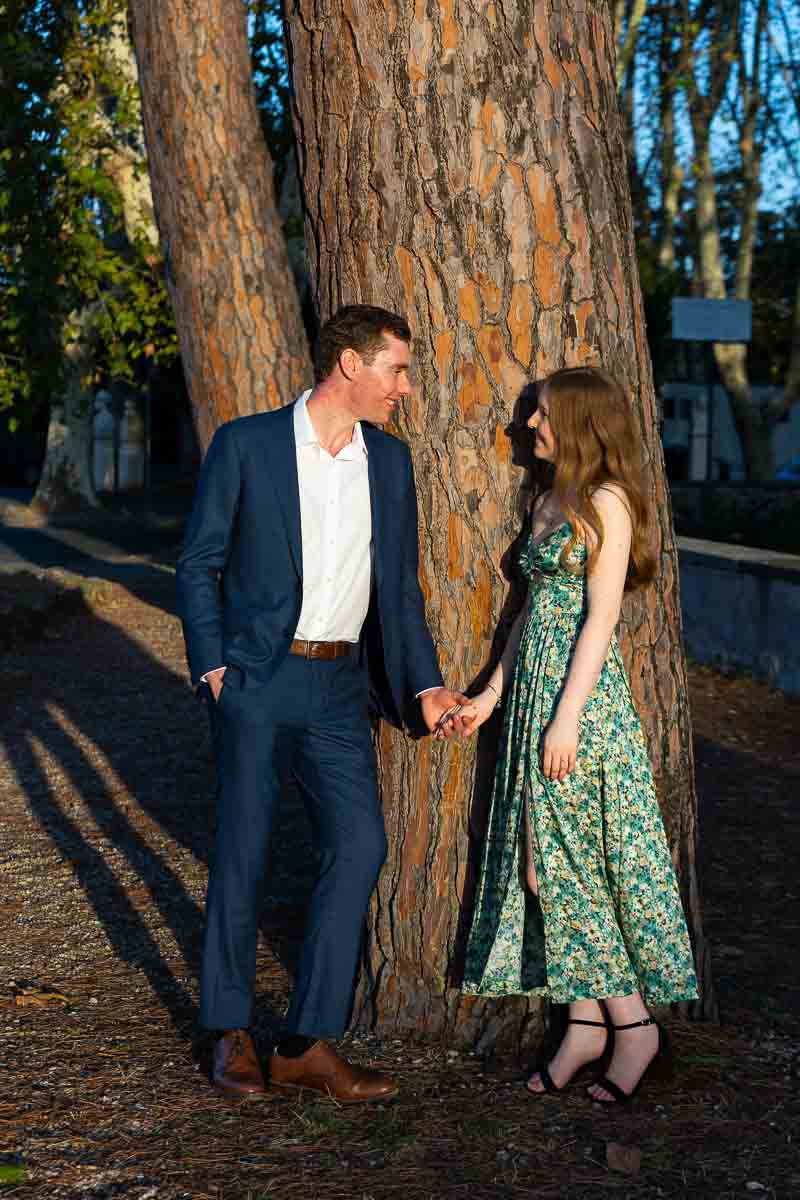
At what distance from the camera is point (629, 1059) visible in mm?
4102

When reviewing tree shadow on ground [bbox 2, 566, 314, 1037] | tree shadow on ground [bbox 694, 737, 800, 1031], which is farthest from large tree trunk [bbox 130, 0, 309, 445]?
tree shadow on ground [bbox 694, 737, 800, 1031]

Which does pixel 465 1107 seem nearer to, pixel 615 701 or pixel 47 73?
pixel 615 701

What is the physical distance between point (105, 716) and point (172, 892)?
4256 millimetres

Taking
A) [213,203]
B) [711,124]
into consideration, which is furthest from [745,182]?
[213,203]

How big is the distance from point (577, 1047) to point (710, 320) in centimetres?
1615

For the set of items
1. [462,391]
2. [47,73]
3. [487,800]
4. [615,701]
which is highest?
[47,73]

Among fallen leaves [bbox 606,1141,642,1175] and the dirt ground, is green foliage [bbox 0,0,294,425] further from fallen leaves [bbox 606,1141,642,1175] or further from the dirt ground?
fallen leaves [bbox 606,1141,642,1175]

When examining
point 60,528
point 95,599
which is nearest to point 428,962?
point 95,599

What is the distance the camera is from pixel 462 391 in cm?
429

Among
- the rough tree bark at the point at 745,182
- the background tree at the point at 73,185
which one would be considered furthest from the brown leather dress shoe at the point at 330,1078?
the rough tree bark at the point at 745,182

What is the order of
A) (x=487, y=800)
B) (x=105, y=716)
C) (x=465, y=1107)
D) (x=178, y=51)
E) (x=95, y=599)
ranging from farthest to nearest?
(x=95, y=599) < (x=105, y=716) < (x=178, y=51) < (x=487, y=800) < (x=465, y=1107)

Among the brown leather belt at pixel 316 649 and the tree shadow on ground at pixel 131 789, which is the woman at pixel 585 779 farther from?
the tree shadow on ground at pixel 131 789

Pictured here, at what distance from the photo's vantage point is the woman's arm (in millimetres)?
3951

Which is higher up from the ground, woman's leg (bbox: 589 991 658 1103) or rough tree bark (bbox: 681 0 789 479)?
rough tree bark (bbox: 681 0 789 479)
